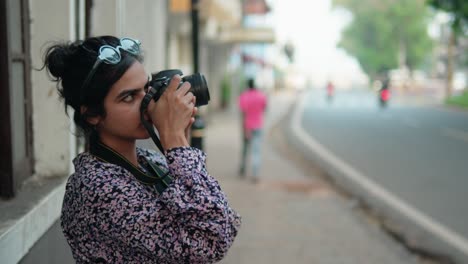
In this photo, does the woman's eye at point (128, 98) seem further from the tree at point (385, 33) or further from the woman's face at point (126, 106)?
the tree at point (385, 33)

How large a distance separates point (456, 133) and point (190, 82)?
18.2 m

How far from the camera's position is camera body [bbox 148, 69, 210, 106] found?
1.88 m

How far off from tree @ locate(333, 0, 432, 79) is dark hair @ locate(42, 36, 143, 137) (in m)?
67.5

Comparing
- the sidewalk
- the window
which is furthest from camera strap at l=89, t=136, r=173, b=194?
the sidewalk

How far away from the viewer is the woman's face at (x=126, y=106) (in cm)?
190

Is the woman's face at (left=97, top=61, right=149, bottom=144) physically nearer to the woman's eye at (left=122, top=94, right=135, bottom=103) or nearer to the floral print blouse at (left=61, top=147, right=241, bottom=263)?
the woman's eye at (left=122, top=94, right=135, bottom=103)

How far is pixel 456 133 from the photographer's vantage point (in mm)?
19094

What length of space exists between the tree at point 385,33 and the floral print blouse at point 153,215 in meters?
67.5

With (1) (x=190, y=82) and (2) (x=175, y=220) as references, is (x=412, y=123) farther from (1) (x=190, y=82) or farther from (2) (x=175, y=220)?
(2) (x=175, y=220)

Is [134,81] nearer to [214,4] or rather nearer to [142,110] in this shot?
[142,110]

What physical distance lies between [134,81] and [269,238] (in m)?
4.89

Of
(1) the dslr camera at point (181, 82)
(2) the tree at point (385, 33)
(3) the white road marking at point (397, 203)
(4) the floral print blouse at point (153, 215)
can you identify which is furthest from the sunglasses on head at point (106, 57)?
(2) the tree at point (385, 33)

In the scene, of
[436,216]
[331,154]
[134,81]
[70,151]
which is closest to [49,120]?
[70,151]

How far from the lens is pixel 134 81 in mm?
1918
